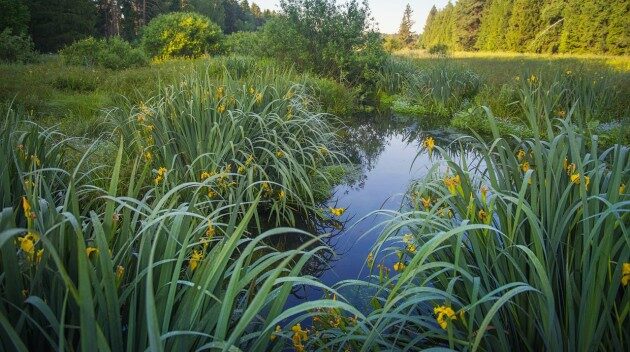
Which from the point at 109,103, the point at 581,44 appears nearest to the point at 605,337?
the point at 109,103

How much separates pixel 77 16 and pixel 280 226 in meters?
28.7

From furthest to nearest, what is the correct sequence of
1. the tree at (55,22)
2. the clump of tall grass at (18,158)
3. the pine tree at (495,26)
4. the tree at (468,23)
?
the tree at (468,23) < the pine tree at (495,26) < the tree at (55,22) < the clump of tall grass at (18,158)

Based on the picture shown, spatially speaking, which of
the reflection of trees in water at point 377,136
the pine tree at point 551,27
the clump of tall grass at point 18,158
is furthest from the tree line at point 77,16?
the pine tree at point 551,27

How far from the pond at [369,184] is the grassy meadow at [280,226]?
97 mm

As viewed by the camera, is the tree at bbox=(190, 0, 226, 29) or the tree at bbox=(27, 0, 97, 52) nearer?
the tree at bbox=(27, 0, 97, 52)

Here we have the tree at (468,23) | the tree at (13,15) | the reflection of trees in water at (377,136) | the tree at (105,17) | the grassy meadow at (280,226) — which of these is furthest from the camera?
the tree at (468,23)

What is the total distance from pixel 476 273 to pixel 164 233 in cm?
126

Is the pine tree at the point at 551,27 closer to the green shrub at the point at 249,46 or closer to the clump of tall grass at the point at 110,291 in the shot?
the green shrub at the point at 249,46

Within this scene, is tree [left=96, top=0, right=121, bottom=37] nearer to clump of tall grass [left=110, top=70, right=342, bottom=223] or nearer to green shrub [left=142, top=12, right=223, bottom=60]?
green shrub [left=142, top=12, right=223, bottom=60]

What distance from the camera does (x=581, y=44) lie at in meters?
21.8

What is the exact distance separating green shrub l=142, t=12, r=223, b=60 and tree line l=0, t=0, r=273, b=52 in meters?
2.92

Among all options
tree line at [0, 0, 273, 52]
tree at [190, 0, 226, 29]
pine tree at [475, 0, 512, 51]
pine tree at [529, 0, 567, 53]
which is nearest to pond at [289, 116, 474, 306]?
tree line at [0, 0, 273, 52]

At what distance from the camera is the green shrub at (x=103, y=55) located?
40.3ft

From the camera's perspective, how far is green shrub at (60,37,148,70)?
40.3 ft
